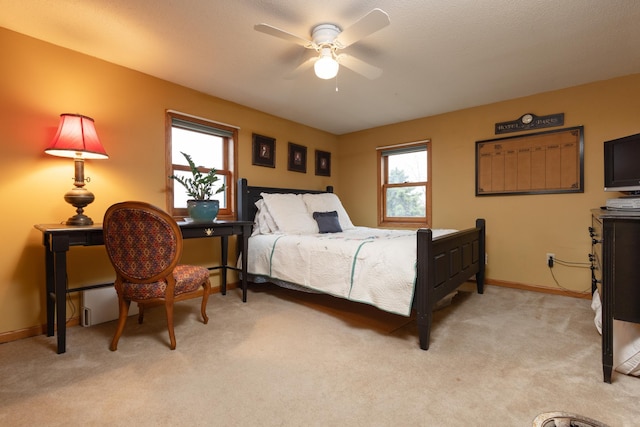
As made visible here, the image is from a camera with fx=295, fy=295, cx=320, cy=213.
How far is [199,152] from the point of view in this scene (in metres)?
3.40

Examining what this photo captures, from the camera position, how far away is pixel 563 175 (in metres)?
3.22

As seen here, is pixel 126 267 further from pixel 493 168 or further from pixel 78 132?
pixel 493 168

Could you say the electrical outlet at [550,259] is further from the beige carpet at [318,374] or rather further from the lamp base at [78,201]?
the lamp base at [78,201]

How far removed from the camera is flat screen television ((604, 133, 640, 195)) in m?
2.32

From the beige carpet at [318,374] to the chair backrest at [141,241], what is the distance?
21.8 inches

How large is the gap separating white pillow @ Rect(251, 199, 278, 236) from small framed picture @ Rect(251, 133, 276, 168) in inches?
24.5

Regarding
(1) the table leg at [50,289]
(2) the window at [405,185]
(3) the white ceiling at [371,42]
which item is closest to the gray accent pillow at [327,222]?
(2) the window at [405,185]

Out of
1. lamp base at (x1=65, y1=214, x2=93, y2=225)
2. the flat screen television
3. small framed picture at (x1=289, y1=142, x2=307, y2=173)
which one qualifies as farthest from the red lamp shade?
the flat screen television

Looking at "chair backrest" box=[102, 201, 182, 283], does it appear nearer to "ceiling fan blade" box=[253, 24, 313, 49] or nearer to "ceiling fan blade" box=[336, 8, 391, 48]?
"ceiling fan blade" box=[253, 24, 313, 49]

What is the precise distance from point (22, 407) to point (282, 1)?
Answer: 8.54 ft

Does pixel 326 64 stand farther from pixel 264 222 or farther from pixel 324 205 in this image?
pixel 324 205

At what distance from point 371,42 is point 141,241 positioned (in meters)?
2.22

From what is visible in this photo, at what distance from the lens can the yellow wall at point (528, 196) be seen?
3.00 metres

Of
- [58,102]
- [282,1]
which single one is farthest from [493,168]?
[58,102]
